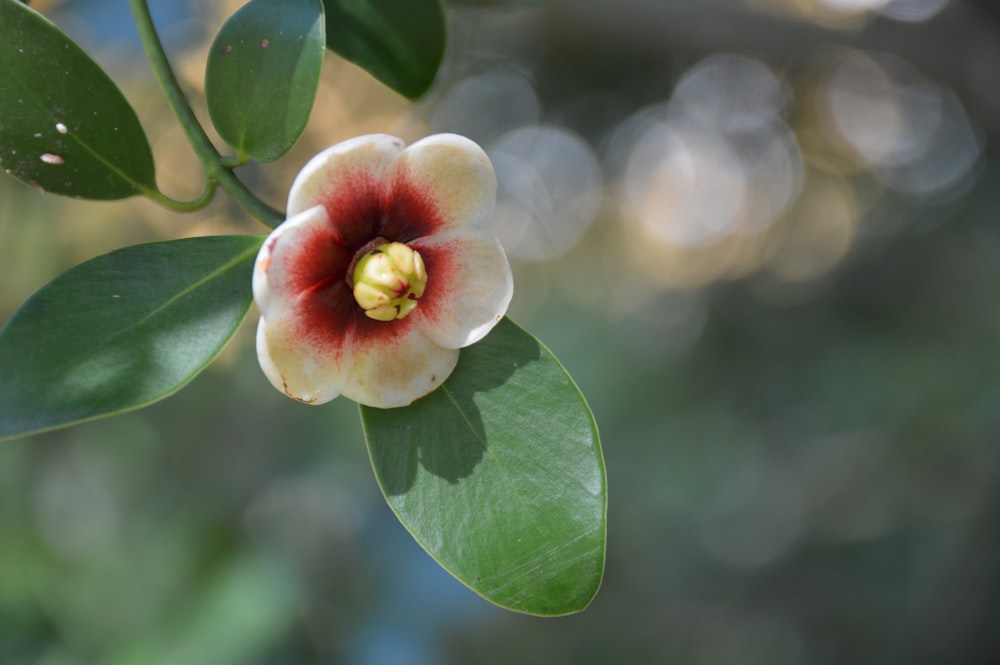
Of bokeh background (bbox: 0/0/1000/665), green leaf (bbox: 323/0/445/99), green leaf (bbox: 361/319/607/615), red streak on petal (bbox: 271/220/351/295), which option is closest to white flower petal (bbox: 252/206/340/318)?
red streak on petal (bbox: 271/220/351/295)

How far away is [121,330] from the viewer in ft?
1.87

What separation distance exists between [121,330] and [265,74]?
0.22m

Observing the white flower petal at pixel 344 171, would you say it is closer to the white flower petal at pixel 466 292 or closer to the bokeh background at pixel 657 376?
the white flower petal at pixel 466 292

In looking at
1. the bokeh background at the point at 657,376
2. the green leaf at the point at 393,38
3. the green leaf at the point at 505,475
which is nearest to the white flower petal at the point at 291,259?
the green leaf at the point at 505,475

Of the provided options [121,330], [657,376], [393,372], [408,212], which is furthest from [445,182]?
[657,376]

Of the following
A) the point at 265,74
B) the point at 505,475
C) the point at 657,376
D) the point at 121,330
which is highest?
the point at 265,74

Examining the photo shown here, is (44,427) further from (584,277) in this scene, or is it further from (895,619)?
(584,277)

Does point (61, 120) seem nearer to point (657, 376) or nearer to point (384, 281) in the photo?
point (384, 281)

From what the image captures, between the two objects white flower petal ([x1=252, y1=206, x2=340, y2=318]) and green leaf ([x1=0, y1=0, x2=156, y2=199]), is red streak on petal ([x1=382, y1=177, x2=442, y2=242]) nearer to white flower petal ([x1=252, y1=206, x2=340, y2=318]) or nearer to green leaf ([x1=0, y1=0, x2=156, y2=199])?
white flower petal ([x1=252, y1=206, x2=340, y2=318])

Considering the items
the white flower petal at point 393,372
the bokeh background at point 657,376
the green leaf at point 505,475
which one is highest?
the white flower petal at point 393,372

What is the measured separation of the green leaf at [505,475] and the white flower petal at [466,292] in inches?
0.9

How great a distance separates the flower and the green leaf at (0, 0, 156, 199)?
168 millimetres

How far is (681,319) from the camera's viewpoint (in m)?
6.40

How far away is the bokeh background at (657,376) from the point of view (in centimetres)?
255
